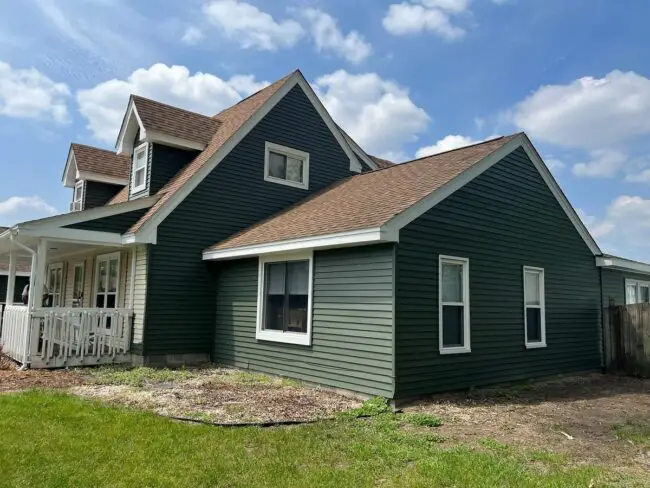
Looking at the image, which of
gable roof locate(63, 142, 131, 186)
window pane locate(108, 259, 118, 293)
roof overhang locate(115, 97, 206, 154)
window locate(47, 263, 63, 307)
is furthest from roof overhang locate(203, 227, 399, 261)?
window locate(47, 263, 63, 307)

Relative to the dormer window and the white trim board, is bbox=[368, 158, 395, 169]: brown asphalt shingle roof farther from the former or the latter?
the dormer window

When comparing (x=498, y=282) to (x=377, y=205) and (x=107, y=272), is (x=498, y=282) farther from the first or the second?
(x=107, y=272)

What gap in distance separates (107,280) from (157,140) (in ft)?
12.9

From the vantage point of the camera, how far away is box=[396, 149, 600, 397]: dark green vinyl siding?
27.8ft

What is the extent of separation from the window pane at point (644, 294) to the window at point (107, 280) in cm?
1441

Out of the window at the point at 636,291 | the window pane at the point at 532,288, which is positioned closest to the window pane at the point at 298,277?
the window pane at the point at 532,288

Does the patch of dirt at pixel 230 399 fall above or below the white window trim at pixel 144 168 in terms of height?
below

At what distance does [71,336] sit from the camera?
444 inches

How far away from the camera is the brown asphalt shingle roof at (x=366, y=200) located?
8992 millimetres

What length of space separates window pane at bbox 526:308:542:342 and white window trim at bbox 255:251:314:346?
4686 millimetres

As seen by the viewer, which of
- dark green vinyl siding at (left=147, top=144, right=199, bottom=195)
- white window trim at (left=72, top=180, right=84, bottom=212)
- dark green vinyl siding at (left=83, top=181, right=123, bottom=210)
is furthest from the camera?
white window trim at (left=72, top=180, right=84, bottom=212)

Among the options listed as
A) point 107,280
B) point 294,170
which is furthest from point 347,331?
point 107,280

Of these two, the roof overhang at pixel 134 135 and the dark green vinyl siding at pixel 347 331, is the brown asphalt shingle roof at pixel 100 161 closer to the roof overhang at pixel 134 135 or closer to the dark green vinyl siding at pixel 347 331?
the roof overhang at pixel 134 135

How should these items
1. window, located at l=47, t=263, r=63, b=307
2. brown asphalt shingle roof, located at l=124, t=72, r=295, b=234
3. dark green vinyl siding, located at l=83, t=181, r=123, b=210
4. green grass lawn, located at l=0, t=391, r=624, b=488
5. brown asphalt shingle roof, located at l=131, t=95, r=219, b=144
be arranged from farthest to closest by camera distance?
window, located at l=47, t=263, r=63, b=307 < dark green vinyl siding, located at l=83, t=181, r=123, b=210 < brown asphalt shingle roof, located at l=131, t=95, r=219, b=144 < brown asphalt shingle roof, located at l=124, t=72, r=295, b=234 < green grass lawn, located at l=0, t=391, r=624, b=488
